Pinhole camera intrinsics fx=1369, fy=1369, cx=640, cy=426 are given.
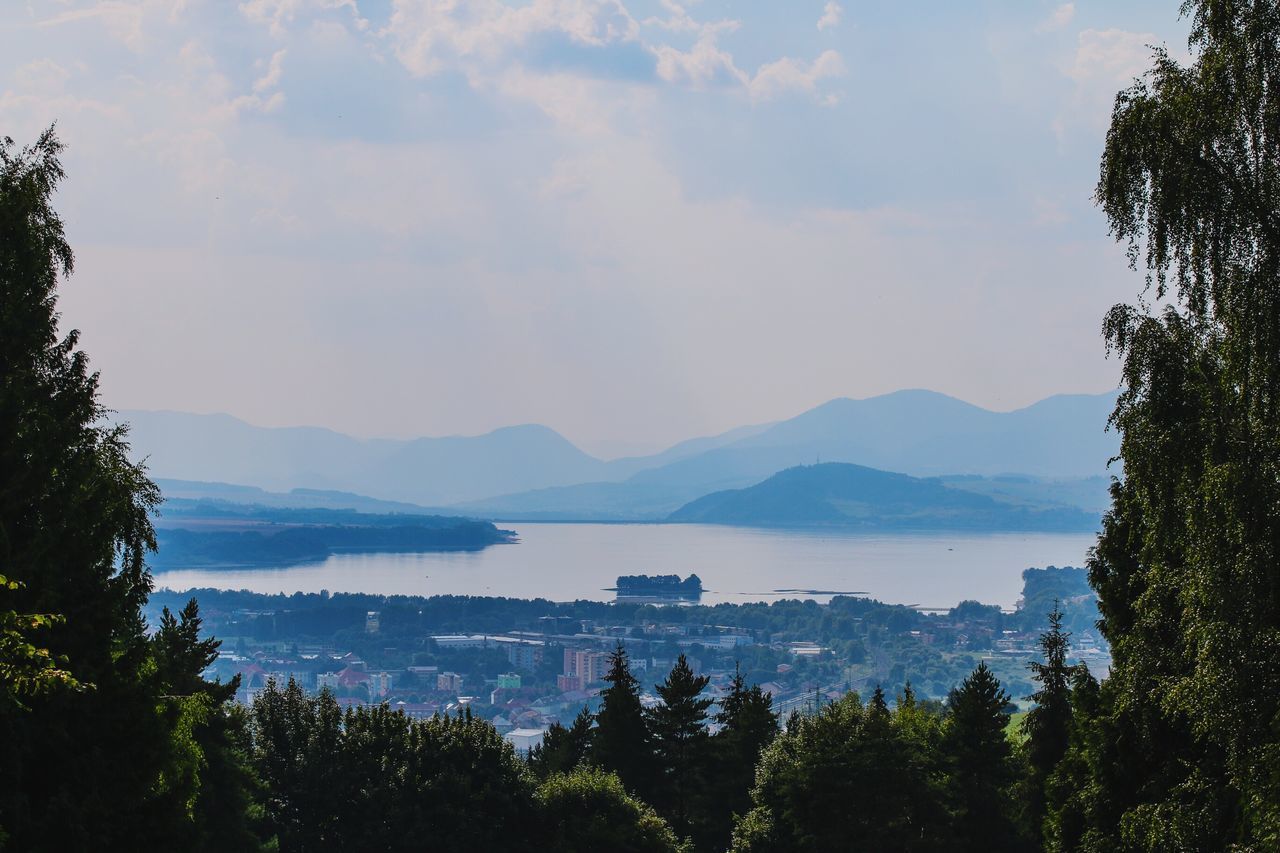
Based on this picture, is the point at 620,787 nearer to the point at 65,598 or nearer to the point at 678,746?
the point at 678,746

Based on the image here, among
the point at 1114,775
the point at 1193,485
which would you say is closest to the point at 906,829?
the point at 1114,775

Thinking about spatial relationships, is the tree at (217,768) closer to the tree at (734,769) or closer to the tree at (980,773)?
the tree at (980,773)

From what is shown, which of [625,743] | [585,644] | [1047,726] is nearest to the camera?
[1047,726]

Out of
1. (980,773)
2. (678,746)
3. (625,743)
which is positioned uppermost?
(980,773)

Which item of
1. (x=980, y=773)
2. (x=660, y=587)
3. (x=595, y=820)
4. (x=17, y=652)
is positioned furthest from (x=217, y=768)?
(x=660, y=587)

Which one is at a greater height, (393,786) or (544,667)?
(393,786)

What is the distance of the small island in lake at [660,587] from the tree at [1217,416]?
15946cm

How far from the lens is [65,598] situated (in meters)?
11.0

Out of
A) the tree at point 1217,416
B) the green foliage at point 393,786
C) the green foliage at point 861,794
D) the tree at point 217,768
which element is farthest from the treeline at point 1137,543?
the green foliage at point 393,786

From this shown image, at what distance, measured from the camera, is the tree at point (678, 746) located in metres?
34.5

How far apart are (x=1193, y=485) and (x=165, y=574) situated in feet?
653

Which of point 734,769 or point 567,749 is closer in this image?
point 734,769

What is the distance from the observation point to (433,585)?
18238 cm

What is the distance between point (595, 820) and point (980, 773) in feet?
25.0
